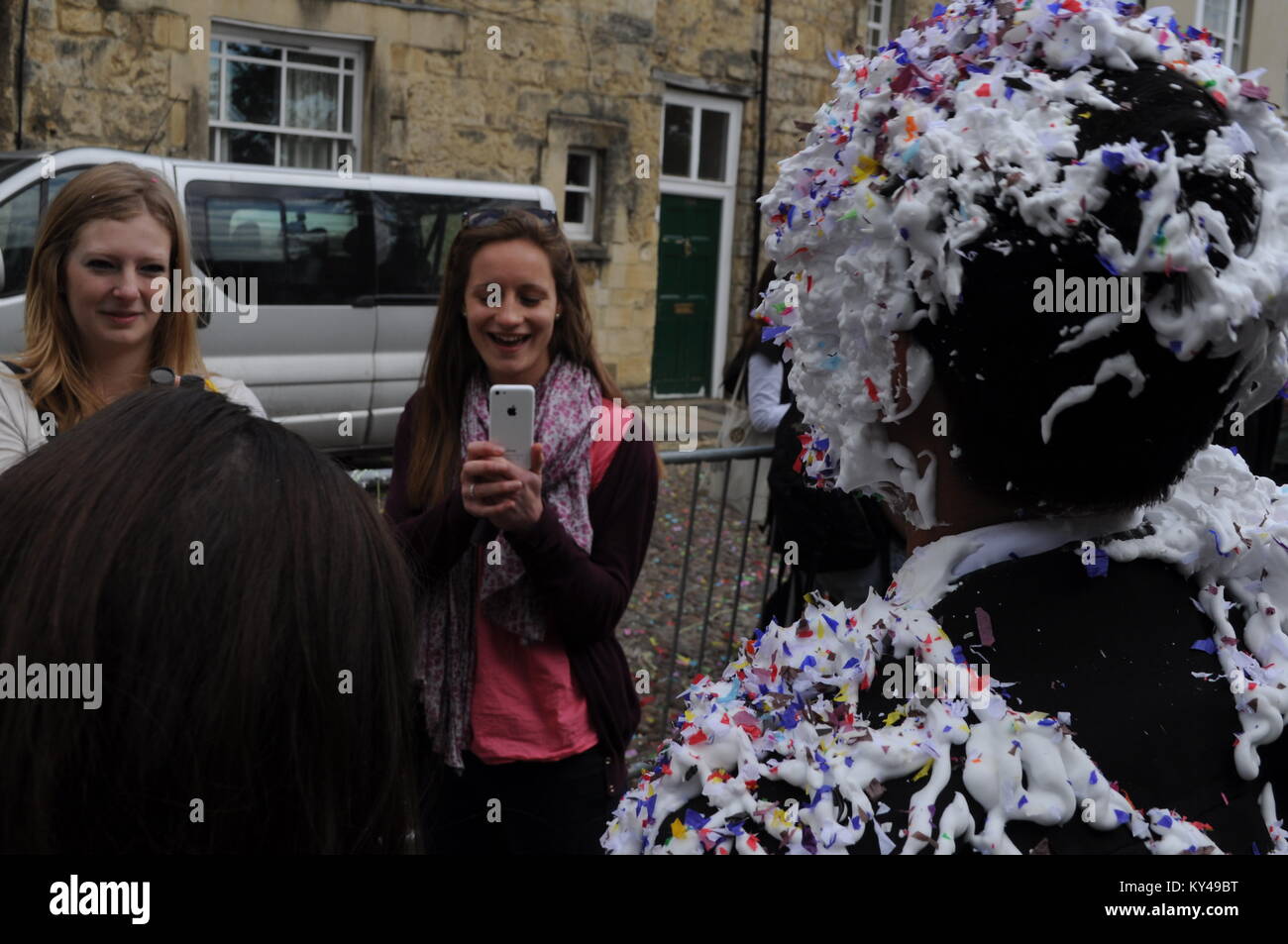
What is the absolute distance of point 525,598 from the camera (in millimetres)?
2527

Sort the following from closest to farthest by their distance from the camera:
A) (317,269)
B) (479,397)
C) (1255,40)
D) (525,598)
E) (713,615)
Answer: (525,598) → (479,397) → (713,615) → (317,269) → (1255,40)

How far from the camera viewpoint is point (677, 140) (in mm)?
14344

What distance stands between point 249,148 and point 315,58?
41.4 inches

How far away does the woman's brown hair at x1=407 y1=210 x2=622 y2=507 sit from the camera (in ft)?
8.77

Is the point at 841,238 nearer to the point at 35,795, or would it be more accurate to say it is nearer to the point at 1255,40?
the point at 35,795

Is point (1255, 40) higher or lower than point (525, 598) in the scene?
higher

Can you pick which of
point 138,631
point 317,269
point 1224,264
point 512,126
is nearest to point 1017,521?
point 1224,264

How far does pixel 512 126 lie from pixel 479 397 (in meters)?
10.1

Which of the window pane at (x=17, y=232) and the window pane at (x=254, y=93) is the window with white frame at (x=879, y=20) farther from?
the window pane at (x=17, y=232)

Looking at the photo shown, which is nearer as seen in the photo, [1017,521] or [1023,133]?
[1023,133]

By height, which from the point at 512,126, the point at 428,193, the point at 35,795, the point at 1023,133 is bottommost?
the point at 35,795

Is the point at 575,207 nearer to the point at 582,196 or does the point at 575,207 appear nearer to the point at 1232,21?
the point at 582,196

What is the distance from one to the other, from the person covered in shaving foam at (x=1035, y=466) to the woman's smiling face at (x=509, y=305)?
137 cm

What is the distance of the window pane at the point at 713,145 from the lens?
14.5m
